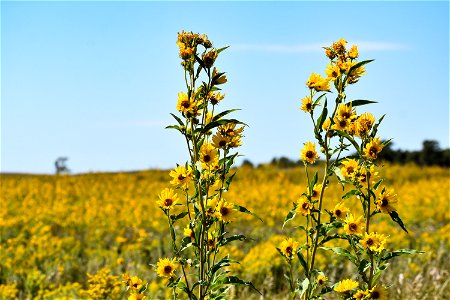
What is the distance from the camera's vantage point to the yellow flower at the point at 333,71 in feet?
9.51

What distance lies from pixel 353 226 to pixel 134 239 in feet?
19.4

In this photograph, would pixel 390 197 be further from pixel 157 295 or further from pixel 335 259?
pixel 335 259

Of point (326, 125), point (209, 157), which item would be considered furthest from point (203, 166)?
point (326, 125)

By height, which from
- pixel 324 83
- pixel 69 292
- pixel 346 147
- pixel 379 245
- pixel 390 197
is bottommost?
pixel 69 292

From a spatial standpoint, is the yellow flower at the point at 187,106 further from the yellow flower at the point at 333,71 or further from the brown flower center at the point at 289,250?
the brown flower center at the point at 289,250

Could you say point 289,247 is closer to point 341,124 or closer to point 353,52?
point 341,124

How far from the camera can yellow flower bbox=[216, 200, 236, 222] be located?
273 cm

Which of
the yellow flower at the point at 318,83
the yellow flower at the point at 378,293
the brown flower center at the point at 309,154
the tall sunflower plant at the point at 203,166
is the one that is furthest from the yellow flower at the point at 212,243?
the yellow flower at the point at 318,83

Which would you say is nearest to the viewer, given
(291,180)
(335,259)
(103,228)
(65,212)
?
(335,259)

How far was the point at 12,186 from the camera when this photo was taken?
16.0m

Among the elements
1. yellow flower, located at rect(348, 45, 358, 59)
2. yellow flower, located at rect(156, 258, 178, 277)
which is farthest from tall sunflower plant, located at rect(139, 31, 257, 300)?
yellow flower, located at rect(348, 45, 358, 59)

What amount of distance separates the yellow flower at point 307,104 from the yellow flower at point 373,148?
1.09 feet

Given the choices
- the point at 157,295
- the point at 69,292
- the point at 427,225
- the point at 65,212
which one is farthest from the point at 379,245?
the point at 65,212

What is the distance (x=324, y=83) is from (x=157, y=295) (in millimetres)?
3104
